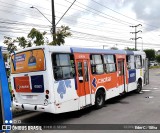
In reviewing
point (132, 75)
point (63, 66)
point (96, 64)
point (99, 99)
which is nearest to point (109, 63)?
point (96, 64)

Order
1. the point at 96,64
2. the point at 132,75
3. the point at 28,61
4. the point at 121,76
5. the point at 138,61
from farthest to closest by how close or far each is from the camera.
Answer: the point at 138,61, the point at 132,75, the point at 121,76, the point at 96,64, the point at 28,61

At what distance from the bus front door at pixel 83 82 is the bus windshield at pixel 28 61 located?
5.71ft

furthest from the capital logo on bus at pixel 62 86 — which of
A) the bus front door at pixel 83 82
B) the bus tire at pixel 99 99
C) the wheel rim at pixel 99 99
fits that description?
the wheel rim at pixel 99 99

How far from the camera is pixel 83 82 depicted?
1052 cm

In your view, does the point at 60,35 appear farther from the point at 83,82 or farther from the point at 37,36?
the point at 83,82

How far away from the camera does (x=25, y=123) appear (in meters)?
9.59

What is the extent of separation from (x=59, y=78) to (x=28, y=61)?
1368 millimetres

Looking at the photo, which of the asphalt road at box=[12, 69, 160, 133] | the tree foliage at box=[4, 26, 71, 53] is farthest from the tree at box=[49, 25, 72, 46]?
the asphalt road at box=[12, 69, 160, 133]

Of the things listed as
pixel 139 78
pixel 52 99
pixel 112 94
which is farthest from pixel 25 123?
pixel 139 78

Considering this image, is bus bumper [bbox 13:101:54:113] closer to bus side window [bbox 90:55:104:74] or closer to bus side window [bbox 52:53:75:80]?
bus side window [bbox 52:53:75:80]

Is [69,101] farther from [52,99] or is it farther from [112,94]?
[112,94]

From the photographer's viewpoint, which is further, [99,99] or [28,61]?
[99,99]

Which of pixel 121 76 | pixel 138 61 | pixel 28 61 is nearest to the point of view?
pixel 28 61

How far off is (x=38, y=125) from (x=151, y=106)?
17.7 ft
